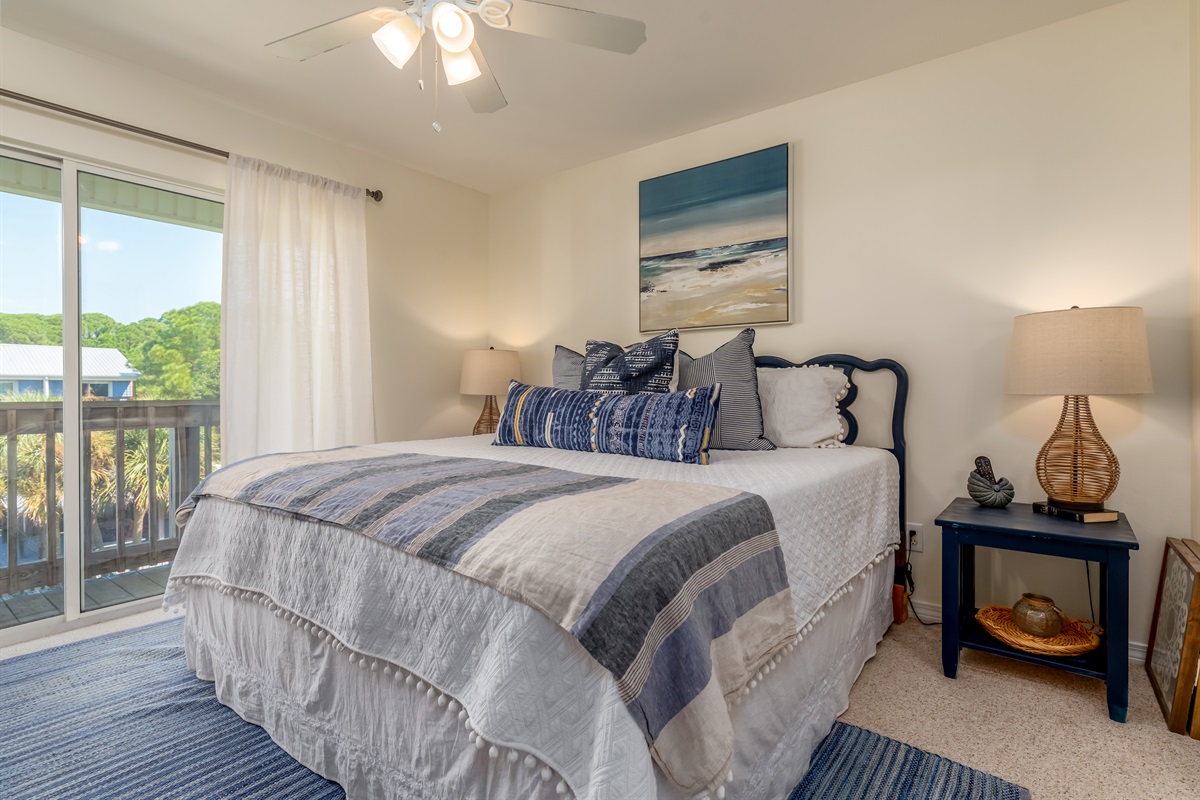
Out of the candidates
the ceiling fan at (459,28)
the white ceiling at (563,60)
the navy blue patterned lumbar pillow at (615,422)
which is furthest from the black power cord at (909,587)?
the ceiling fan at (459,28)

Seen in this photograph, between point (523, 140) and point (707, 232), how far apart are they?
1.20 meters

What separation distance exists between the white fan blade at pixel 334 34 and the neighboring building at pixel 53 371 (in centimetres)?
173

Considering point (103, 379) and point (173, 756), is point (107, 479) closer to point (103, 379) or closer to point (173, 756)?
point (103, 379)

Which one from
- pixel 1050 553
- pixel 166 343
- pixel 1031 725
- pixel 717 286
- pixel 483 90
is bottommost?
pixel 1031 725

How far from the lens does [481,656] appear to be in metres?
1.11

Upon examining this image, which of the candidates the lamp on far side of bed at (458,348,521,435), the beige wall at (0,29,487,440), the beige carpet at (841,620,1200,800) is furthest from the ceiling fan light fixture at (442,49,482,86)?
the beige carpet at (841,620,1200,800)

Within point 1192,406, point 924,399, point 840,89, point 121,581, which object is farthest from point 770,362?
point 121,581

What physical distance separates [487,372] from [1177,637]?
3346mm

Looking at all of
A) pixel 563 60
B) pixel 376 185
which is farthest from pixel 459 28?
pixel 376 185

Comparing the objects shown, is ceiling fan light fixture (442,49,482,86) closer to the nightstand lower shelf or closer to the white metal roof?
the white metal roof

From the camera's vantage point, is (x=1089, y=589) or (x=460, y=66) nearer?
(x=460, y=66)

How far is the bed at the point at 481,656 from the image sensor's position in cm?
99

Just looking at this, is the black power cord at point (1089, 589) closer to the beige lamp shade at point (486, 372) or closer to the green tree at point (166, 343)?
the beige lamp shade at point (486, 372)

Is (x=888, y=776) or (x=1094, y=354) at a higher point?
(x=1094, y=354)
